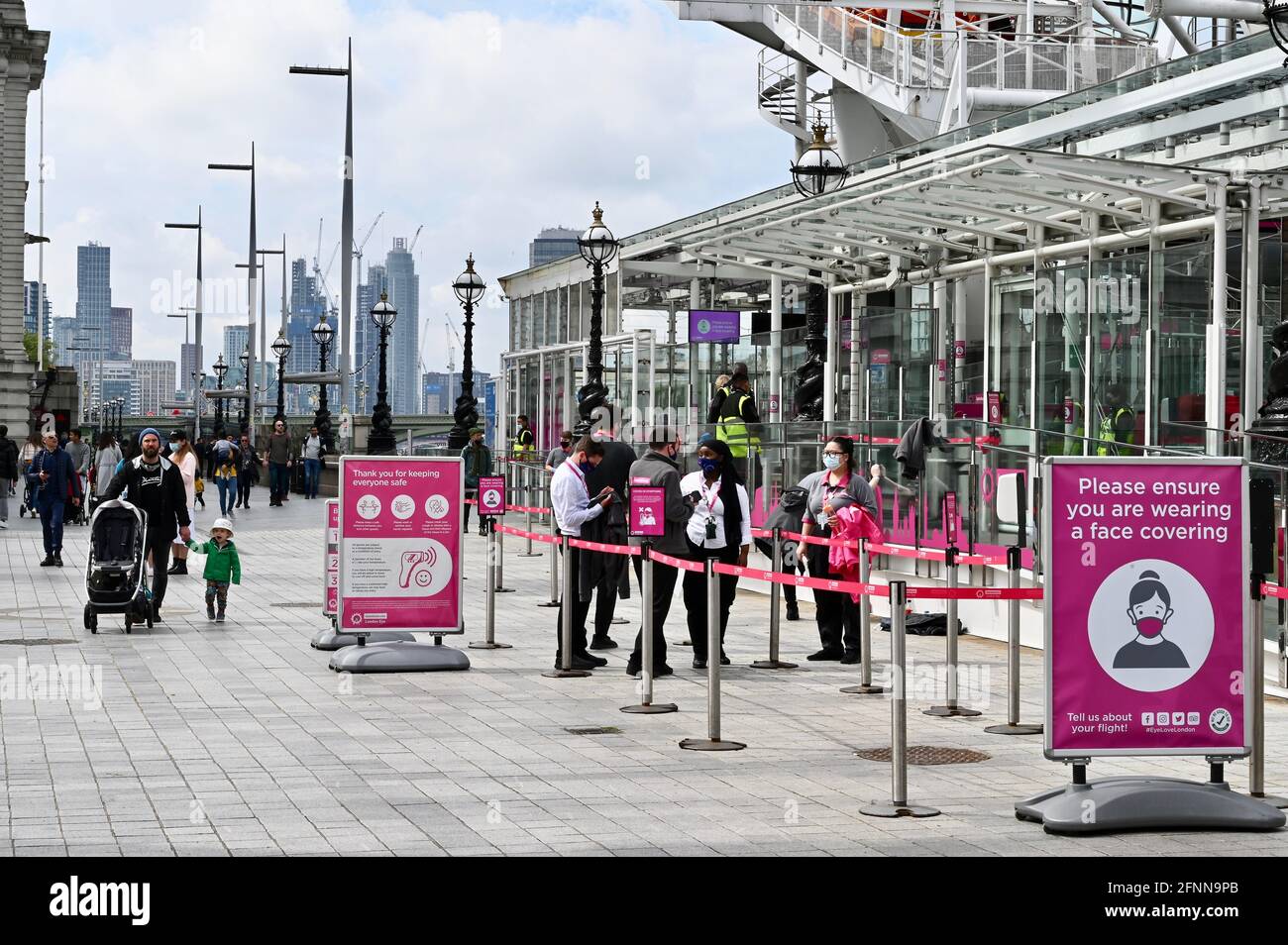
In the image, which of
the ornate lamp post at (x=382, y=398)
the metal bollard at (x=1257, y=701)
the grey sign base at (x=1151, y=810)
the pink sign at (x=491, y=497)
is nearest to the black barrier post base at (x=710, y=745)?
the grey sign base at (x=1151, y=810)

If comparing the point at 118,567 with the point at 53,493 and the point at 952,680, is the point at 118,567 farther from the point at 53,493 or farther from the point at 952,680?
the point at 53,493

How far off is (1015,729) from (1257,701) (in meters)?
2.77

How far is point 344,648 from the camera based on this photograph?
14.5m

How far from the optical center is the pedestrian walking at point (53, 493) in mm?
24562

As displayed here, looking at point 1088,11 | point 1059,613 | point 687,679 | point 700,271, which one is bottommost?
point 687,679

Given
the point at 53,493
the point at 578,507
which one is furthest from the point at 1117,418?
the point at 53,493

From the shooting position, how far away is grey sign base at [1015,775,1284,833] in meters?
8.27

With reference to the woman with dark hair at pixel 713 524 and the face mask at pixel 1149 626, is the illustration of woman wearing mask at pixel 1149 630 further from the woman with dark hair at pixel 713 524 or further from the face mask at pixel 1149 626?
the woman with dark hair at pixel 713 524

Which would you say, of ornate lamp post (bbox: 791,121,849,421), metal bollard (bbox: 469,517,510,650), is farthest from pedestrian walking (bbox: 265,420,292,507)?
metal bollard (bbox: 469,517,510,650)

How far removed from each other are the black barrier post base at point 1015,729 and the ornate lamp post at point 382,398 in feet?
102

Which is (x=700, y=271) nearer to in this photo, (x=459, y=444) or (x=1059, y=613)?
(x=459, y=444)

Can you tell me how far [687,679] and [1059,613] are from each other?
5928 mm
